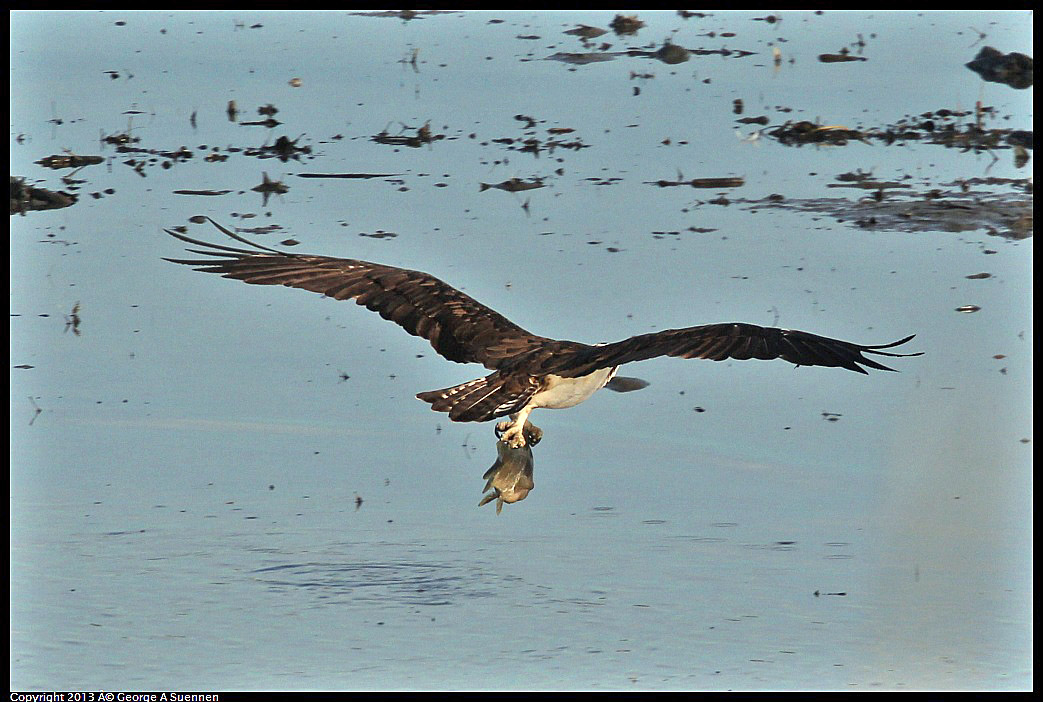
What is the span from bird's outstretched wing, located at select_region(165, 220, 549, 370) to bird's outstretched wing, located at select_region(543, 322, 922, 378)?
3.43ft

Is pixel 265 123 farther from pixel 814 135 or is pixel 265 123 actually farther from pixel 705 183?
pixel 814 135

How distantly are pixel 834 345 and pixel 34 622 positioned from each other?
3.15 m

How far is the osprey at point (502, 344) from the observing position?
262 inches

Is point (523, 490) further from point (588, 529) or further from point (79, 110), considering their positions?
point (79, 110)

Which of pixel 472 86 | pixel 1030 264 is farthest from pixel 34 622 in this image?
pixel 472 86

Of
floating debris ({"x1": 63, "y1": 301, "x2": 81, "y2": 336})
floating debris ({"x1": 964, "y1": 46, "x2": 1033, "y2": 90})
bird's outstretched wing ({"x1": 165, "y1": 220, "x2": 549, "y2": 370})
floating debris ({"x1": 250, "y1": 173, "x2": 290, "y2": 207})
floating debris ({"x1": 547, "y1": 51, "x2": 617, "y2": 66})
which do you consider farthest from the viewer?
floating debris ({"x1": 547, "y1": 51, "x2": 617, "y2": 66})

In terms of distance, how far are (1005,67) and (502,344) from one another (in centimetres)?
1149

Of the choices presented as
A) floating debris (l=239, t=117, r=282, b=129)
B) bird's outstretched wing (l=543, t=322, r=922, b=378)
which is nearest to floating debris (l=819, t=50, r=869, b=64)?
floating debris (l=239, t=117, r=282, b=129)

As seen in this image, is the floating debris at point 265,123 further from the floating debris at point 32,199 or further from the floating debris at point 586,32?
the floating debris at point 586,32

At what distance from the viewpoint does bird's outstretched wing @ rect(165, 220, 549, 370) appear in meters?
7.73

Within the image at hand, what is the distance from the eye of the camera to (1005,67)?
1770 cm

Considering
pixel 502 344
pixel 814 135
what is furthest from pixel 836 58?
pixel 502 344

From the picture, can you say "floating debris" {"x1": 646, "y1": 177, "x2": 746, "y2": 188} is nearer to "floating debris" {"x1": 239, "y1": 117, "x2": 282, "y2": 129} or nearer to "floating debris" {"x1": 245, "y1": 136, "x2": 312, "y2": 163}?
"floating debris" {"x1": 245, "y1": 136, "x2": 312, "y2": 163}

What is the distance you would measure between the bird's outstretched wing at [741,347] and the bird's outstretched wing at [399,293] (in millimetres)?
1045
